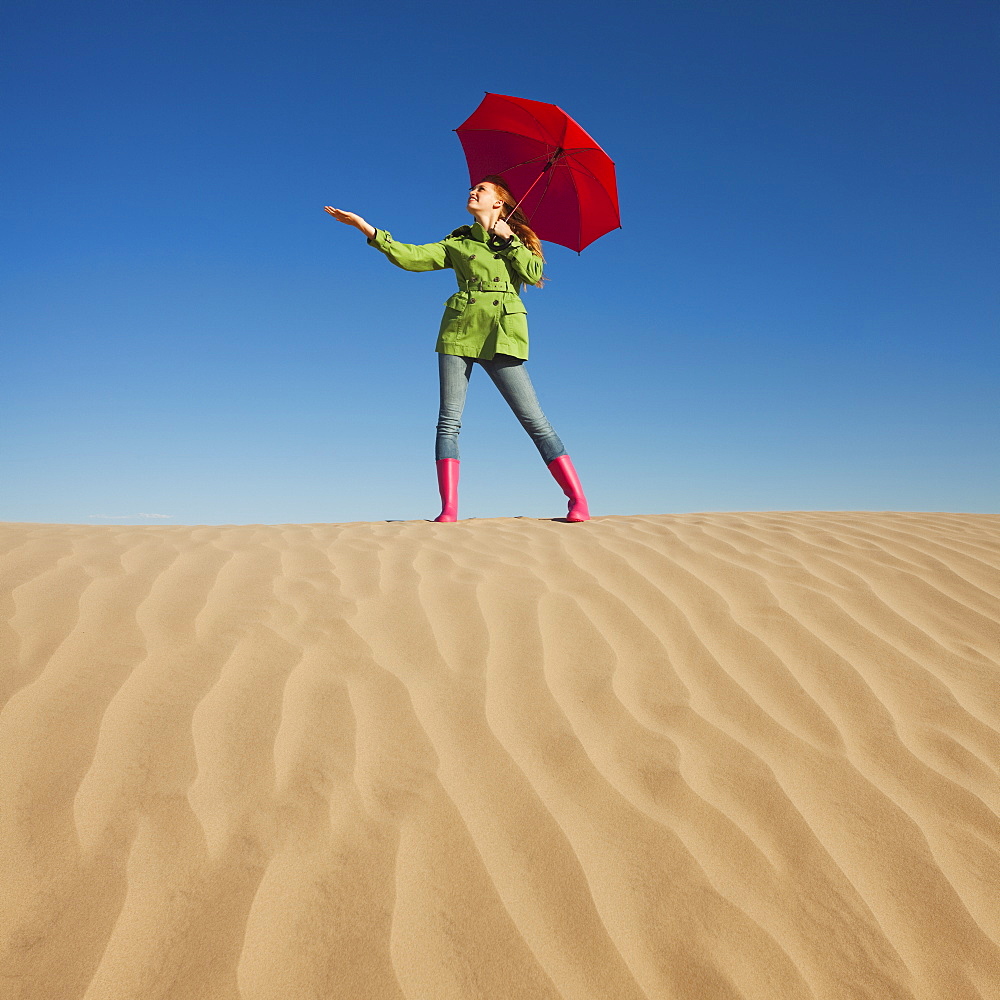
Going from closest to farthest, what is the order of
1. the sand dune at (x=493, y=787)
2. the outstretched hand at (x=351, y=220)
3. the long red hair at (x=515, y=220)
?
the sand dune at (x=493, y=787)
the outstretched hand at (x=351, y=220)
the long red hair at (x=515, y=220)

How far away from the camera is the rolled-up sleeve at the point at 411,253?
13.3ft

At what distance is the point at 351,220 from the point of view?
3.93m

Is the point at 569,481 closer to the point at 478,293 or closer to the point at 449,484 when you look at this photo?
the point at 449,484

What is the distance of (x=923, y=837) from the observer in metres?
1.43

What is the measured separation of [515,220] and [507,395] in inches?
47.7

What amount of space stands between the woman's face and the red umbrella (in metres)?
0.19

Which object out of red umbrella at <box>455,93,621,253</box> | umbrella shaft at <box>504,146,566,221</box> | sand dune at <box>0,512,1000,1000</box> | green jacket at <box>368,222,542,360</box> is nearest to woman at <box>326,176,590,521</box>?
green jacket at <box>368,222,542,360</box>

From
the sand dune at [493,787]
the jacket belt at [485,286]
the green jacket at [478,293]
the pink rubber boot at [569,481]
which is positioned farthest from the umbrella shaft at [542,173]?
the sand dune at [493,787]

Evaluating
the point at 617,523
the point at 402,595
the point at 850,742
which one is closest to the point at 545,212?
the point at 617,523

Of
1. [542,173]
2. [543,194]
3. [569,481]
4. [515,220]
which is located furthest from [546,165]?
[569,481]

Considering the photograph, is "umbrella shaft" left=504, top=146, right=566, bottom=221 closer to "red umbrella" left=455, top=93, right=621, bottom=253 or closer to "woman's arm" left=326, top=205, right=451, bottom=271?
"red umbrella" left=455, top=93, right=621, bottom=253

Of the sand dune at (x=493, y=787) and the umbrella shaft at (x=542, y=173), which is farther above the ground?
the umbrella shaft at (x=542, y=173)

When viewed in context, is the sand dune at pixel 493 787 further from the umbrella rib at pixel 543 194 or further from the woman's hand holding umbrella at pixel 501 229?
the umbrella rib at pixel 543 194

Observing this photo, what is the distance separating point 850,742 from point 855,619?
754 millimetres
